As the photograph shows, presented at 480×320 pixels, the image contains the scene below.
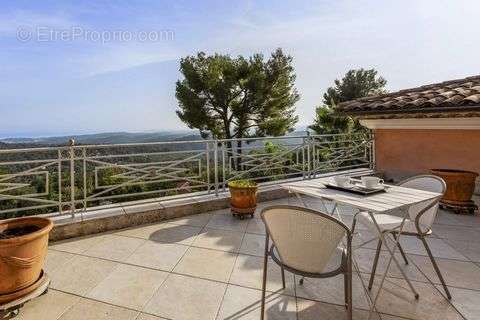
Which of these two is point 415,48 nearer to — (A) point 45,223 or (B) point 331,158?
(B) point 331,158

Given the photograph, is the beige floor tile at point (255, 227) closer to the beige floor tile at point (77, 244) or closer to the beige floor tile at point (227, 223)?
the beige floor tile at point (227, 223)

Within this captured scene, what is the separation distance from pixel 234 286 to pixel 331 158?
4.70 meters

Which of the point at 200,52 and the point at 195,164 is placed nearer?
the point at 195,164

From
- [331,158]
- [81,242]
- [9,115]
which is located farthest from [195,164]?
[9,115]

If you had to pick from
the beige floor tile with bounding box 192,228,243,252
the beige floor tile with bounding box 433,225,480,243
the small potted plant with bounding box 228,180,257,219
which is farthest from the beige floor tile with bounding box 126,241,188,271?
the beige floor tile with bounding box 433,225,480,243

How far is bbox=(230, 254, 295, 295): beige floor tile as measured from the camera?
2.26 meters

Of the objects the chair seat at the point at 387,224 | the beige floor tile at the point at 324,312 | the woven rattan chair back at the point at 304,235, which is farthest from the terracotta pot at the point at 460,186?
Answer: the woven rattan chair back at the point at 304,235

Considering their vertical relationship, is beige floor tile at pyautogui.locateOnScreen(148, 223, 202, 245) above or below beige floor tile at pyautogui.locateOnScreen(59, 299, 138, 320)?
above

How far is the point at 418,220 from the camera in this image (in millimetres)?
2041

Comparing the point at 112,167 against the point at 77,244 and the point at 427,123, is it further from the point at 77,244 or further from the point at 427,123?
the point at 427,123

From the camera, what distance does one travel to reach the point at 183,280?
Result: 236cm

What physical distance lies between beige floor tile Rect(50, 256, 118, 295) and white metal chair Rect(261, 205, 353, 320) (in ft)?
5.39

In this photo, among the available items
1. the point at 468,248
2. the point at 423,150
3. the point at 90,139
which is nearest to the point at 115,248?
the point at 468,248

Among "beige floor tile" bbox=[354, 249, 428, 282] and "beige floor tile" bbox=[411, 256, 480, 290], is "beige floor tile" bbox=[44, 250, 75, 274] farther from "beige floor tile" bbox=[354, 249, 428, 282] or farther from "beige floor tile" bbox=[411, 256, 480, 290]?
"beige floor tile" bbox=[411, 256, 480, 290]
